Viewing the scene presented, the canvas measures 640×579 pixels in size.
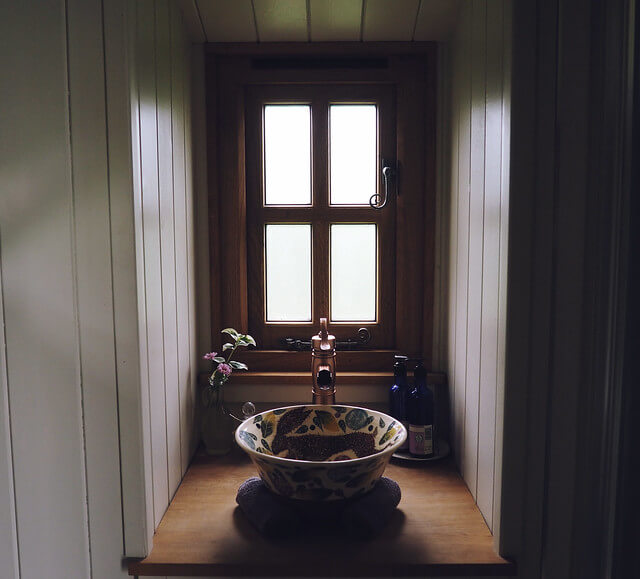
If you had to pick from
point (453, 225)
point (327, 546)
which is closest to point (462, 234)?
point (453, 225)

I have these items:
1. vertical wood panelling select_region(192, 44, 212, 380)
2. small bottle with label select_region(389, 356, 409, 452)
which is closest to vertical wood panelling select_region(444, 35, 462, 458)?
small bottle with label select_region(389, 356, 409, 452)

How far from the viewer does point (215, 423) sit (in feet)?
4.63

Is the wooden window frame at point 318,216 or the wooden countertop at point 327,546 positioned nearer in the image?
the wooden countertop at point 327,546

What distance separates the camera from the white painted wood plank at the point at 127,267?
A: 92 cm

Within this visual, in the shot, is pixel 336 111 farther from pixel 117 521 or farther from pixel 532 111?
pixel 117 521

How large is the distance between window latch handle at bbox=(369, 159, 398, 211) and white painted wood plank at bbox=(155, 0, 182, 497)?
59 cm

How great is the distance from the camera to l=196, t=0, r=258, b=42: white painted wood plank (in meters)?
1.31

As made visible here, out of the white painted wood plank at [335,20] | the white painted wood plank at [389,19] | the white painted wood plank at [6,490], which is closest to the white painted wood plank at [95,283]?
the white painted wood plank at [6,490]

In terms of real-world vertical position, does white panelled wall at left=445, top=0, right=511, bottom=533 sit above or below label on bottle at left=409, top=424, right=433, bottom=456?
above

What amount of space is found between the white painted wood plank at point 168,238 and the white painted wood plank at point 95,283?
20cm

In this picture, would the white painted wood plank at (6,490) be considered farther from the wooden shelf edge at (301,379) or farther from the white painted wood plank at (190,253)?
the wooden shelf edge at (301,379)

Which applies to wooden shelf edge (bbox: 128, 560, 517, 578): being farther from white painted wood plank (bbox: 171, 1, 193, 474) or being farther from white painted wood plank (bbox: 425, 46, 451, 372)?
white painted wood plank (bbox: 425, 46, 451, 372)

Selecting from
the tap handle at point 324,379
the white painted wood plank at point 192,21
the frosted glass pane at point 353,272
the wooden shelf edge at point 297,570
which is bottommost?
the wooden shelf edge at point 297,570

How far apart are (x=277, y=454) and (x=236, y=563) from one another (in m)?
0.29
